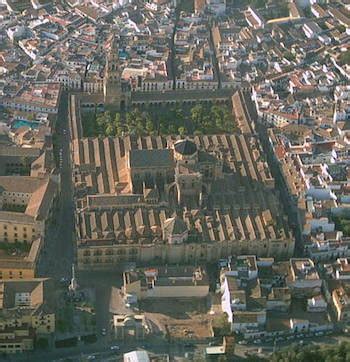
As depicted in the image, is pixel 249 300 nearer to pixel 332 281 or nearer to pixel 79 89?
pixel 332 281

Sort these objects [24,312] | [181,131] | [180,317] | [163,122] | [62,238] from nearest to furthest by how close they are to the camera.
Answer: [24,312]
[180,317]
[62,238]
[181,131]
[163,122]

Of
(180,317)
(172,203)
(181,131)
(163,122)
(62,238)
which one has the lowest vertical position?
(180,317)

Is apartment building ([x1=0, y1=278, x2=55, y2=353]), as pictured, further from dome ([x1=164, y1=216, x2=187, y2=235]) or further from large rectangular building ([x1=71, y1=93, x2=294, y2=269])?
dome ([x1=164, y1=216, x2=187, y2=235])

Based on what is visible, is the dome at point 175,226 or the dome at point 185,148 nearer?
the dome at point 175,226

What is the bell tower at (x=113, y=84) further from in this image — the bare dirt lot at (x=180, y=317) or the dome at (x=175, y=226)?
the bare dirt lot at (x=180, y=317)

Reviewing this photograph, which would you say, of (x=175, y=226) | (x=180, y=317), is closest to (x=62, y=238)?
(x=175, y=226)

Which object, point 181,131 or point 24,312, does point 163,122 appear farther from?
point 24,312

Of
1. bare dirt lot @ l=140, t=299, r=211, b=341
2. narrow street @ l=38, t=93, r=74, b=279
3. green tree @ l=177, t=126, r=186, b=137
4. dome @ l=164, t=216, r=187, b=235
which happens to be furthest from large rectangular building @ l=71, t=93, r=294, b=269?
bare dirt lot @ l=140, t=299, r=211, b=341

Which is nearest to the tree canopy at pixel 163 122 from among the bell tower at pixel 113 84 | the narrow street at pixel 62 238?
the bell tower at pixel 113 84
